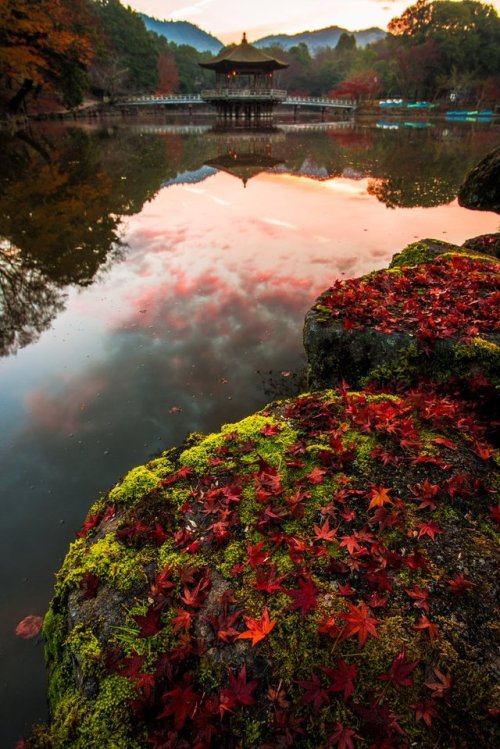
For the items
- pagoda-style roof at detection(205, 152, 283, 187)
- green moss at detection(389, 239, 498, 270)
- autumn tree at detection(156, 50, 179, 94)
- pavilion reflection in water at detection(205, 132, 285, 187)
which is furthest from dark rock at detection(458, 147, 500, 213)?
autumn tree at detection(156, 50, 179, 94)

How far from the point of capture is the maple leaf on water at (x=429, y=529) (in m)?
2.22

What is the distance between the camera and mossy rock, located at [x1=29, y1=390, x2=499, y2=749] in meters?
1.64

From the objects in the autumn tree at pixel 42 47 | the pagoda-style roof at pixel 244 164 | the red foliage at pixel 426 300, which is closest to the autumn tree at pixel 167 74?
the autumn tree at pixel 42 47

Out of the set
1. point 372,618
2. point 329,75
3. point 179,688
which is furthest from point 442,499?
point 329,75

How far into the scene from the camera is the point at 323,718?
161 centimetres

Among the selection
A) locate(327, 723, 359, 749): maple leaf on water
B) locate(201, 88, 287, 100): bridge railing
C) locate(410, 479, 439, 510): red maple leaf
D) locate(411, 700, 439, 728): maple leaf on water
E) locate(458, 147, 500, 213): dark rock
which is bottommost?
locate(327, 723, 359, 749): maple leaf on water

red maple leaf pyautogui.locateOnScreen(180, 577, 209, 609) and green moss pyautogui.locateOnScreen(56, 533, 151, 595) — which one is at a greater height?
red maple leaf pyautogui.locateOnScreen(180, 577, 209, 609)

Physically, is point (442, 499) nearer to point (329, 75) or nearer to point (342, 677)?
point (342, 677)

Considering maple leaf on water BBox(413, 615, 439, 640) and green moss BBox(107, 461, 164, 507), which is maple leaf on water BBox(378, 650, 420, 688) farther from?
green moss BBox(107, 461, 164, 507)

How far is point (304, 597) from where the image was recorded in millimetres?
1899

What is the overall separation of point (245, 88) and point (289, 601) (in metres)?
59.4

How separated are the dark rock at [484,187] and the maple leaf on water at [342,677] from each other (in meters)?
12.0

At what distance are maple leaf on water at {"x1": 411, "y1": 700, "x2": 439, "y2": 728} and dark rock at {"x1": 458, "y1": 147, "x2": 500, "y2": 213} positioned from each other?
11945 mm

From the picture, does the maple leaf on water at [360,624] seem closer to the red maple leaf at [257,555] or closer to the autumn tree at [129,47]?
the red maple leaf at [257,555]
